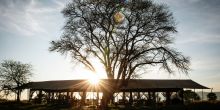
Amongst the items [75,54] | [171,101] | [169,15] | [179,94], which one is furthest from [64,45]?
[179,94]

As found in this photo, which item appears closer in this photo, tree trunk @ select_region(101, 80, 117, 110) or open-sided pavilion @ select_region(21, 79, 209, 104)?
tree trunk @ select_region(101, 80, 117, 110)

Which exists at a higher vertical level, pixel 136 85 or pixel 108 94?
pixel 136 85

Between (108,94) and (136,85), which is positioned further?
(136,85)

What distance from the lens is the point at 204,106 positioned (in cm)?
2520

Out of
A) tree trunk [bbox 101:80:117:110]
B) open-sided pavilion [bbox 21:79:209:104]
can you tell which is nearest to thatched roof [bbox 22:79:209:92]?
open-sided pavilion [bbox 21:79:209:104]

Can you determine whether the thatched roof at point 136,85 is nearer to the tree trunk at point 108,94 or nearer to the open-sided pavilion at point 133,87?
the open-sided pavilion at point 133,87

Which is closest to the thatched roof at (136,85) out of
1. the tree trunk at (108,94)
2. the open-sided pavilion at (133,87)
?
the open-sided pavilion at (133,87)

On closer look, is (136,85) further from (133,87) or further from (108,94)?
(108,94)

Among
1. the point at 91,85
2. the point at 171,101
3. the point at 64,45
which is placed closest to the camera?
the point at 64,45

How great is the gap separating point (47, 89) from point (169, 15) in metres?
23.7

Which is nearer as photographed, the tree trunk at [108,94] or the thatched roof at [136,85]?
the tree trunk at [108,94]

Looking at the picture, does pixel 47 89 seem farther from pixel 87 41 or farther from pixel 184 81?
pixel 184 81

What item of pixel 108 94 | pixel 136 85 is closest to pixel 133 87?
pixel 136 85

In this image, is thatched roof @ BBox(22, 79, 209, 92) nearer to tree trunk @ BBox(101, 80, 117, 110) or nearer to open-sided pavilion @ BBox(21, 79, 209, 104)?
open-sided pavilion @ BBox(21, 79, 209, 104)
